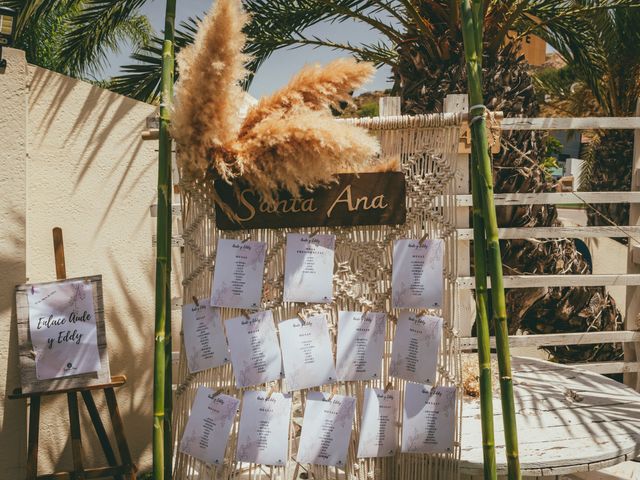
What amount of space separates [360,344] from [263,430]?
1.16 ft

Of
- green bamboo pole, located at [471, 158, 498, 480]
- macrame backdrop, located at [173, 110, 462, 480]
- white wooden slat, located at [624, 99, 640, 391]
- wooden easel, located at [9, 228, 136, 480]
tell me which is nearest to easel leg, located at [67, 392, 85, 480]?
wooden easel, located at [9, 228, 136, 480]

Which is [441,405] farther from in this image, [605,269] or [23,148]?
[605,269]

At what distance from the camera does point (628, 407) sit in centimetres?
215

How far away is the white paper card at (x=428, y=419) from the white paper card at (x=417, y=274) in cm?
24

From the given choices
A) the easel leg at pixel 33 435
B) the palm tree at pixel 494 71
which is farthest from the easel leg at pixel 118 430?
the palm tree at pixel 494 71

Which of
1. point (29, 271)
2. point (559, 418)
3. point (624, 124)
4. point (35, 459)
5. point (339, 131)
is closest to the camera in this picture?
point (339, 131)

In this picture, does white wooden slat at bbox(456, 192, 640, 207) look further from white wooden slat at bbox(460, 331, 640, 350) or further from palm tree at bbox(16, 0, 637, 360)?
white wooden slat at bbox(460, 331, 640, 350)

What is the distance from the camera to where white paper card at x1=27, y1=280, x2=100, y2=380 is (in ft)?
7.88

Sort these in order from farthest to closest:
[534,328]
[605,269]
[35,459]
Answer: [605,269] → [534,328] → [35,459]

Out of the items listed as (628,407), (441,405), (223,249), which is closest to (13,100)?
(223,249)

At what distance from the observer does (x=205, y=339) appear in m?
1.64

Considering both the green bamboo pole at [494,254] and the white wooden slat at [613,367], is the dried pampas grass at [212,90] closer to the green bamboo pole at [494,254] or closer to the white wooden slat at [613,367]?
the green bamboo pole at [494,254]

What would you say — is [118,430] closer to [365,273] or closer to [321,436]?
[321,436]

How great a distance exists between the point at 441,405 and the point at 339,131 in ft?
2.67
